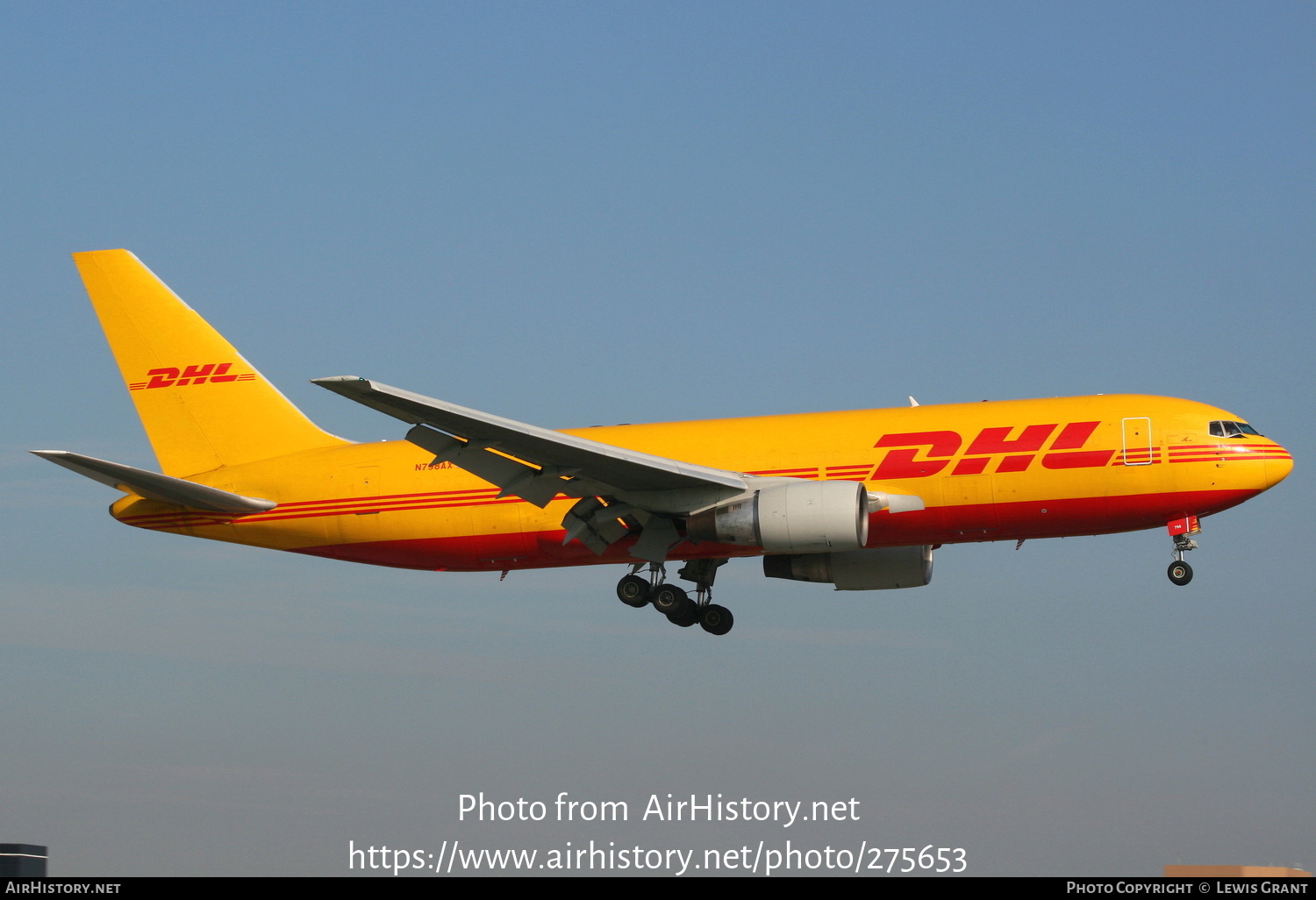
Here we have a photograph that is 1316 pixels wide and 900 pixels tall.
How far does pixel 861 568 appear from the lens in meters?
40.6

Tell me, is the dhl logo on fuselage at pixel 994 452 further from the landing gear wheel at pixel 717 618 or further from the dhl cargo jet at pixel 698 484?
the landing gear wheel at pixel 717 618

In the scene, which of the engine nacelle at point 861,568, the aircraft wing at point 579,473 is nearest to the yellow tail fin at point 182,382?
the aircraft wing at point 579,473

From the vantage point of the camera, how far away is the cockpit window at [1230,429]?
36031mm

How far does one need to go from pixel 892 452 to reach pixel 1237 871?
11.8m

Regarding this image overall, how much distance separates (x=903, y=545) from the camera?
37562 millimetres

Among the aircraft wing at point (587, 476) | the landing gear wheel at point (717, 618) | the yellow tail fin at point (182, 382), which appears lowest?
the landing gear wheel at point (717, 618)

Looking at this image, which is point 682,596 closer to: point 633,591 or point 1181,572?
point 633,591

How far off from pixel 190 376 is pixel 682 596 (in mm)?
14618

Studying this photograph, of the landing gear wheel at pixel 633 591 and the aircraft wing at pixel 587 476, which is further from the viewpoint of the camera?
the landing gear wheel at pixel 633 591

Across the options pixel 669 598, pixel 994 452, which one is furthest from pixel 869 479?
pixel 669 598

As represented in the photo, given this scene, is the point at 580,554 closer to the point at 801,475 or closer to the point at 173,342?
the point at 801,475

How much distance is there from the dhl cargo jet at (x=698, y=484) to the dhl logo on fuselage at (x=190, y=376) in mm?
783
